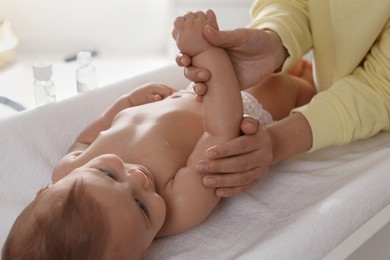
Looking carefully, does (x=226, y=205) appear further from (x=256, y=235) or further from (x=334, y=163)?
(x=334, y=163)

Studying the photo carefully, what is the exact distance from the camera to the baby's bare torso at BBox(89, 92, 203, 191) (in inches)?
38.8

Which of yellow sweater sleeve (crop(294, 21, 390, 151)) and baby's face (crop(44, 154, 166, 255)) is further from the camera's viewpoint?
yellow sweater sleeve (crop(294, 21, 390, 151))

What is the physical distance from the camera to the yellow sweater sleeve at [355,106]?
3.58ft

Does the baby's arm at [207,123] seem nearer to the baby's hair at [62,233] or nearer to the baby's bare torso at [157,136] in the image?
the baby's bare torso at [157,136]

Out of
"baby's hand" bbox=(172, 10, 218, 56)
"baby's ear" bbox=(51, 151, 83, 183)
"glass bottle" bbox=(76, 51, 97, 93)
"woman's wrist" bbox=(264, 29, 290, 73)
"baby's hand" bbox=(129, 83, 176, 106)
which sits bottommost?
"glass bottle" bbox=(76, 51, 97, 93)

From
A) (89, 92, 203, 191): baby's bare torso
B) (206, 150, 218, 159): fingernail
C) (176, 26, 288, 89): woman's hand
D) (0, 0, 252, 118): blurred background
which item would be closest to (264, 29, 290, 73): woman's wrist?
(176, 26, 288, 89): woman's hand

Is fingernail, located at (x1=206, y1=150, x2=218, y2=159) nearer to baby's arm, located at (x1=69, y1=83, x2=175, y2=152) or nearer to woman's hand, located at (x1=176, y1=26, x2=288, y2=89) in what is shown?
woman's hand, located at (x1=176, y1=26, x2=288, y2=89)

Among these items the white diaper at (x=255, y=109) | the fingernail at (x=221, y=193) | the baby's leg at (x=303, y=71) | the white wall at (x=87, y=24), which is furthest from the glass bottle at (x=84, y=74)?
the white wall at (x=87, y=24)

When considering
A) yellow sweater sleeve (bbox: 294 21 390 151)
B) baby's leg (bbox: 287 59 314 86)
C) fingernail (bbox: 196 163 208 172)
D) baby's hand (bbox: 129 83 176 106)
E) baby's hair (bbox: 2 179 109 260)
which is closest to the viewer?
baby's hair (bbox: 2 179 109 260)

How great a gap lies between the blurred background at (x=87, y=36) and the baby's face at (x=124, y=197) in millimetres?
1121

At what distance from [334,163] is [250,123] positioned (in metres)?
0.23

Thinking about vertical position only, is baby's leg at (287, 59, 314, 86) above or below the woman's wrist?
below

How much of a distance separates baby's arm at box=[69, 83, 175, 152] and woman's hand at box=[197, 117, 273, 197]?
0.98 ft

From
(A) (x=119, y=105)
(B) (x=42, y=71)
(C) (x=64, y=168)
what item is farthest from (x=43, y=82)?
(C) (x=64, y=168)
